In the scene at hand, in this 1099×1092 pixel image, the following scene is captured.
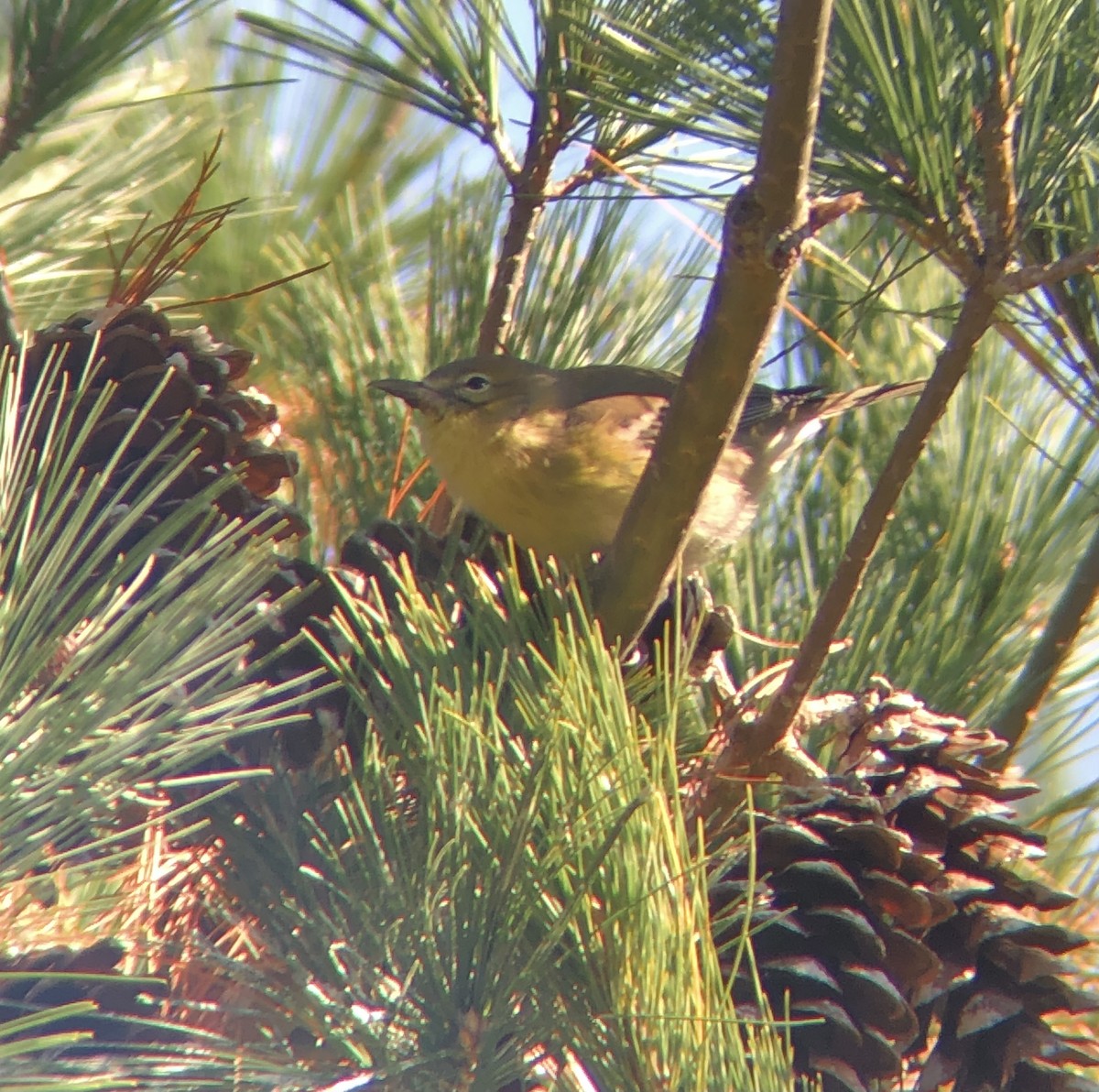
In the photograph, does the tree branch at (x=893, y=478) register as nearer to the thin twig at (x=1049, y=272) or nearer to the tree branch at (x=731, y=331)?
the thin twig at (x=1049, y=272)

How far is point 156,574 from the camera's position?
62.0 inches

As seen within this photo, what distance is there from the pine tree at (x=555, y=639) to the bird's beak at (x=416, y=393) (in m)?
0.08

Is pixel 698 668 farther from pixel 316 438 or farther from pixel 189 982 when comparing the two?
pixel 316 438

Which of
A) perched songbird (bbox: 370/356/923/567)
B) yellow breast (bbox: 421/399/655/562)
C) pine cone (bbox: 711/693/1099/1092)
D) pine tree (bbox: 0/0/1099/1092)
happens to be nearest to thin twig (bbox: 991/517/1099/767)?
pine tree (bbox: 0/0/1099/1092)

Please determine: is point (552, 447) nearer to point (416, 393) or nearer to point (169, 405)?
point (416, 393)

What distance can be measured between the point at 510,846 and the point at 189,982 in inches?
18.8

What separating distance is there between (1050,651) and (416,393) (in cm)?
105

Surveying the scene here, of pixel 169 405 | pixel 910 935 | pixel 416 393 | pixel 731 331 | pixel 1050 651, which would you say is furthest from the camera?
pixel 416 393

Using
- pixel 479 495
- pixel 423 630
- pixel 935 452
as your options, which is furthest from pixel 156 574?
pixel 935 452

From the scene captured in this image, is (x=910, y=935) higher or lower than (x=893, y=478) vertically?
lower

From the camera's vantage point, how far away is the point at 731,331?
1337 mm

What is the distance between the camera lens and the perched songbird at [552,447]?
2.33 metres

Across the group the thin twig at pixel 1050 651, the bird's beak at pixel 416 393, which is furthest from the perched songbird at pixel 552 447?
the thin twig at pixel 1050 651

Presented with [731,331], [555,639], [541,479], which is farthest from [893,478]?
[541,479]
